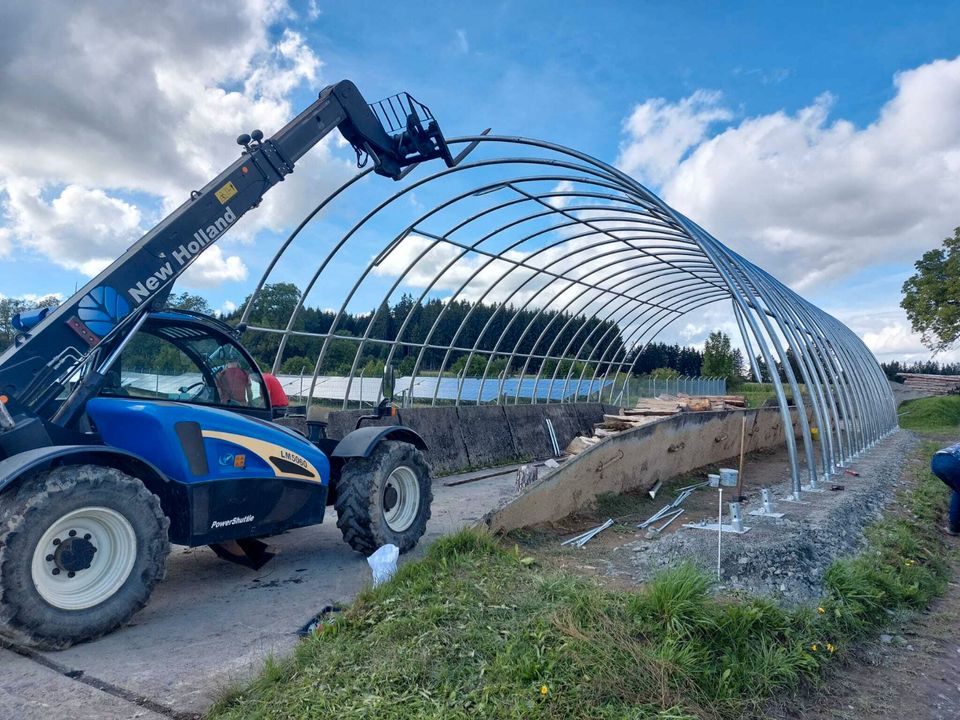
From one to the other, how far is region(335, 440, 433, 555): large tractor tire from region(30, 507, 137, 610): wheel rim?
2.08 metres

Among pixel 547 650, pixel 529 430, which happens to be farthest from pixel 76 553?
pixel 529 430

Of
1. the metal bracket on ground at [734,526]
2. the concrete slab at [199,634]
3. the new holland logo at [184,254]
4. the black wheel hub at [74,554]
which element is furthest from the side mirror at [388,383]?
the metal bracket on ground at [734,526]

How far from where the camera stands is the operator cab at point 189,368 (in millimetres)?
5406

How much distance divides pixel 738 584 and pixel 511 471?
334 inches

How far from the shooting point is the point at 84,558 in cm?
437

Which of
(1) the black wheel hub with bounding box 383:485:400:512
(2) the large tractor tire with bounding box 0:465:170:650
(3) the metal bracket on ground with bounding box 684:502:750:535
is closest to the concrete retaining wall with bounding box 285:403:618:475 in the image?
(1) the black wheel hub with bounding box 383:485:400:512

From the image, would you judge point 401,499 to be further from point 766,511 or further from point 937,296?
point 937,296

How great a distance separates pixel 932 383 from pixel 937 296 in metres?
10.1

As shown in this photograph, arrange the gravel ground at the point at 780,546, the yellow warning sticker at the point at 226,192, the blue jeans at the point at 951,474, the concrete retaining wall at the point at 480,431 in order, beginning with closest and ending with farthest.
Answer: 1. the gravel ground at the point at 780,546
2. the yellow warning sticker at the point at 226,192
3. the blue jeans at the point at 951,474
4. the concrete retaining wall at the point at 480,431

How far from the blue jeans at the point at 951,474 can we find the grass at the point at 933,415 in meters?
21.0

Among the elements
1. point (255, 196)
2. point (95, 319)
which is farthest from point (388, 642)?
point (255, 196)

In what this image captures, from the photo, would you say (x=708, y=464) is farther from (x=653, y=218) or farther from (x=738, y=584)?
(x=738, y=584)

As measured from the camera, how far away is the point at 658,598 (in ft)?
13.3

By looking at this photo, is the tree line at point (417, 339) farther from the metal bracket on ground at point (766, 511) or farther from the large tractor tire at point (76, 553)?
the metal bracket on ground at point (766, 511)
